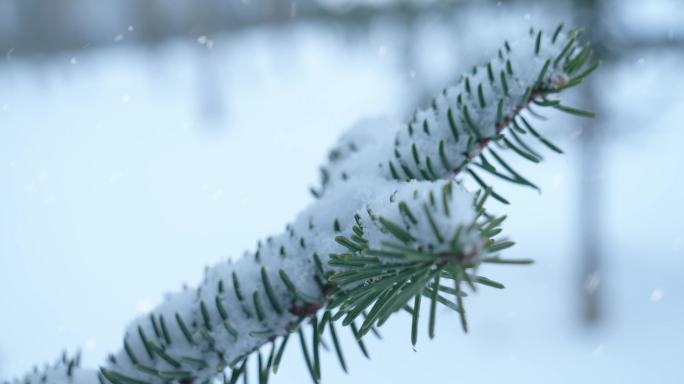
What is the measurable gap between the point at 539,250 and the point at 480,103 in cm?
702

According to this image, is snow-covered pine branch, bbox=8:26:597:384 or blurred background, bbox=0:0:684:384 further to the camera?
blurred background, bbox=0:0:684:384

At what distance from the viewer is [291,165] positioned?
7832 mm

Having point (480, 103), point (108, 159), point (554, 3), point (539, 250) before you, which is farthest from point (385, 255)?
point (108, 159)

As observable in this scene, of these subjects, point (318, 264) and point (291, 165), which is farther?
point (291, 165)

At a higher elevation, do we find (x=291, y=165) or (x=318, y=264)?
(x=291, y=165)

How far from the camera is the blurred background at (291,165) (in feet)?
13.6

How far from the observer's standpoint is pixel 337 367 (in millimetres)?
4496

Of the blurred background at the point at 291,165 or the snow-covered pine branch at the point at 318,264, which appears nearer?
the snow-covered pine branch at the point at 318,264

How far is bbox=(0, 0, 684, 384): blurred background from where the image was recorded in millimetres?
4156

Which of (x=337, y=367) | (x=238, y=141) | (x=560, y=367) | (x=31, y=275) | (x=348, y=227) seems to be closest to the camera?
(x=348, y=227)

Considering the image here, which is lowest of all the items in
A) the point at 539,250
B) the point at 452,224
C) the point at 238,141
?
the point at 539,250

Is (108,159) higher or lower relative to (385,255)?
higher

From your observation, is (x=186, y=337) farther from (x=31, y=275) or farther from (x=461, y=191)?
(x=31, y=275)

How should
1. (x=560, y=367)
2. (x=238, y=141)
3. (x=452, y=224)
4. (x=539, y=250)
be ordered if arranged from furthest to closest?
(x=238, y=141) → (x=539, y=250) → (x=560, y=367) → (x=452, y=224)
